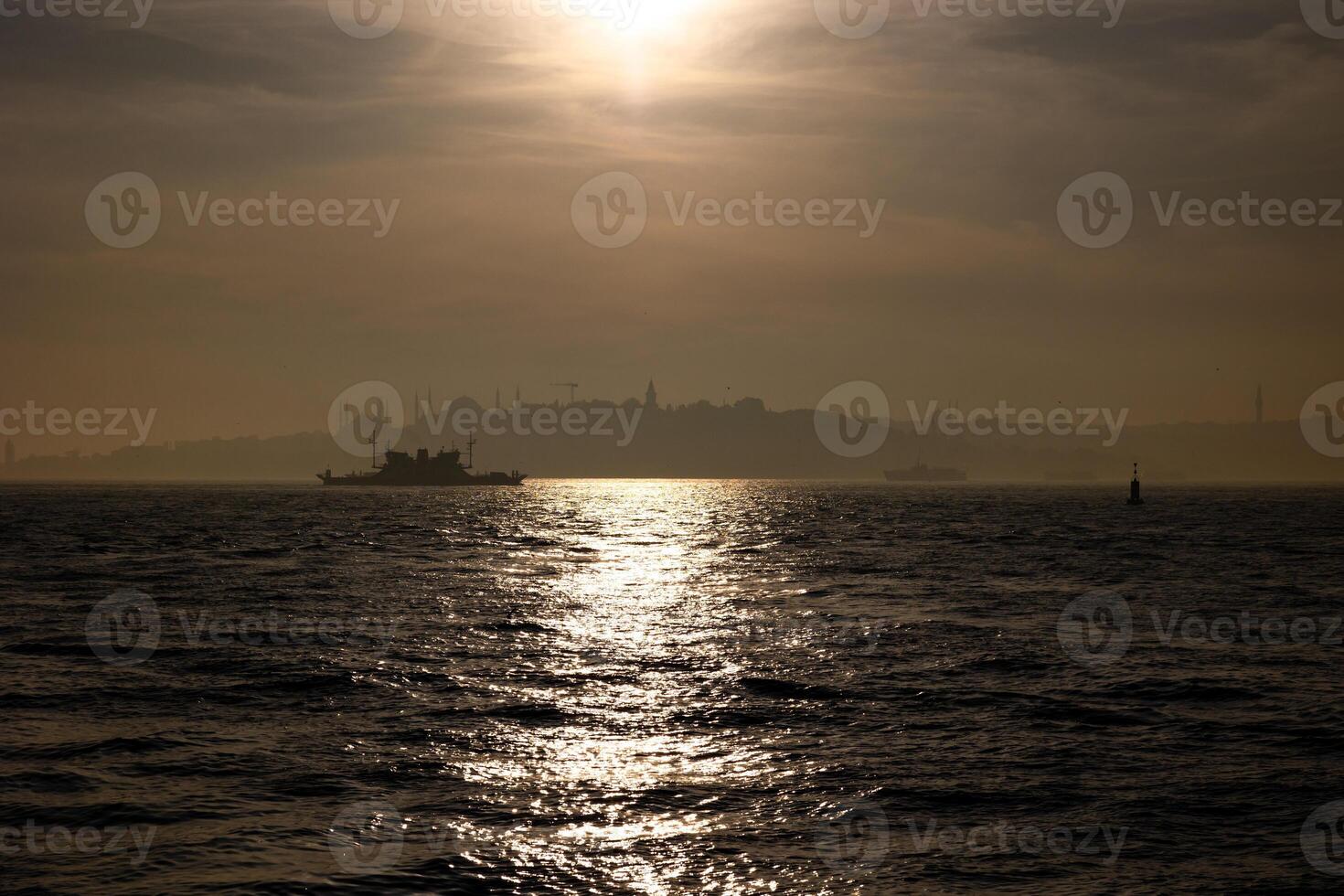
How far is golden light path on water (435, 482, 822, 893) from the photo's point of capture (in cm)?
1602

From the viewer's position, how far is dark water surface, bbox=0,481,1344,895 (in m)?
16.1

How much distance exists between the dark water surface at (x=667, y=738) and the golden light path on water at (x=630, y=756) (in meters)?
0.09

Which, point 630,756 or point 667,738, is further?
point 667,738

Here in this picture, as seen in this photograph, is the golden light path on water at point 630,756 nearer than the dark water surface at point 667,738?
Yes

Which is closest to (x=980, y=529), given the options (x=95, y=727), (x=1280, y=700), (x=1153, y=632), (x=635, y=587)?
(x=635, y=587)

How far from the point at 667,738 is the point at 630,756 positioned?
5.75 feet

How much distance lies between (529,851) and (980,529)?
104 m

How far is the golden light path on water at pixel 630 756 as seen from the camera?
16016 millimetres

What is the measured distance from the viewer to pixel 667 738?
23453 millimetres

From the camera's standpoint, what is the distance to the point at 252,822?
17547 mm

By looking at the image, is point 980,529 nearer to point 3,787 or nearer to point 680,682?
point 680,682

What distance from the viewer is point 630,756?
71.7ft

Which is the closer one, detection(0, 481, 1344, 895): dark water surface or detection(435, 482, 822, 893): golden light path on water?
detection(435, 482, 822, 893): golden light path on water

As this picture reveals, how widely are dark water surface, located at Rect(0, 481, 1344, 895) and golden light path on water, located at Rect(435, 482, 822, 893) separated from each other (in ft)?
0.31
